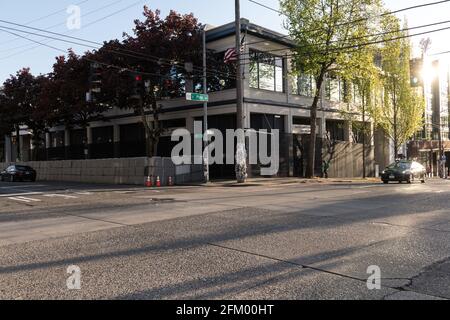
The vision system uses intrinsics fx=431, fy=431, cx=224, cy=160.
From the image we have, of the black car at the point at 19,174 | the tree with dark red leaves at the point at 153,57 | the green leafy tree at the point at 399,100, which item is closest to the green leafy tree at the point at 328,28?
the tree with dark red leaves at the point at 153,57

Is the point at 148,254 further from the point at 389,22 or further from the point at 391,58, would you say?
the point at 391,58

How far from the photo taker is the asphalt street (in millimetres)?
5297

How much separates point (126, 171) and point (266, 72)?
40.4ft

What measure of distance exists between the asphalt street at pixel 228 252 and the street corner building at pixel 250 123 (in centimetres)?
1584

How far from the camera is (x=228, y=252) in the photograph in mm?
7297

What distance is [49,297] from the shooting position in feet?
16.5

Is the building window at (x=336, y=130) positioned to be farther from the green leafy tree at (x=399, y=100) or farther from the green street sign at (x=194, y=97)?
the green street sign at (x=194, y=97)

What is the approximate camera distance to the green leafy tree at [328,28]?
89.2ft

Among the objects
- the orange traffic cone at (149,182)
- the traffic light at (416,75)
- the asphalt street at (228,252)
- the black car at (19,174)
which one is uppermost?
the traffic light at (416,75)

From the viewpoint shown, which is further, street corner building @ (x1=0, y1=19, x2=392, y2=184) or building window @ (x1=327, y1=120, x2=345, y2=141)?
building window @ (x1=327, y1=120, x2=345, y2=141)

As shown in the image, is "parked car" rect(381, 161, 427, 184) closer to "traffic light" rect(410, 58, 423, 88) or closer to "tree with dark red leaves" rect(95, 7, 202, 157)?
"traffic light" rect(410, 58, 423, 88)

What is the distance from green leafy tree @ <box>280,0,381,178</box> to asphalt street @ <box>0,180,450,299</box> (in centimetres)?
1652

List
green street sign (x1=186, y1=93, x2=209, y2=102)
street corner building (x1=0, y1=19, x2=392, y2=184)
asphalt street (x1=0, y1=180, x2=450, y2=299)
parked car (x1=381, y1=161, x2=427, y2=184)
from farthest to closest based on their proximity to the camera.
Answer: street corner building (x1=0, y1=19, x2=392, y2=184) < parked car (x1=381, y1=161, x2=427, y2=184) < green street sign (x1=186, y1=93, x2=209, y2=102) < asphalt street (x1=0, y1=180, x2=450, y2=299)

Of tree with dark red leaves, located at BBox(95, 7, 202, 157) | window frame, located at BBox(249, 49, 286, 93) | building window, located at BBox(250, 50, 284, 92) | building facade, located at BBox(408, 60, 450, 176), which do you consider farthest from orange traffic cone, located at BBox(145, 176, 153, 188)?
building facade, located at BBox(408, 60, 450, 176)
